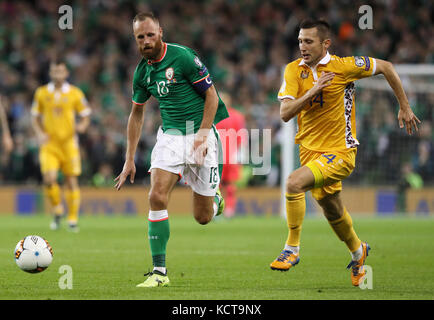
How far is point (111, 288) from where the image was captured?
6.64 meters

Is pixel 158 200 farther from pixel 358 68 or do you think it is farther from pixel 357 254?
pixel 358 68

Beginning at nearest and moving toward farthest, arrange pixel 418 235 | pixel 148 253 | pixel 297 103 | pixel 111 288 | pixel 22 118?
pixel 111 288, pixel 297 103, pixel 148 253, pixel 418 235, pixel 22 118

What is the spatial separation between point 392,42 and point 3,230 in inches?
530

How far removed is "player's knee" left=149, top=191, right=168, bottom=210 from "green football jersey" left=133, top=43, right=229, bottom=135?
2.34 feet

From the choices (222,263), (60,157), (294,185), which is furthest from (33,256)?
(60,157)

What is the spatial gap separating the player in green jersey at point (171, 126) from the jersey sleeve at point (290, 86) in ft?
1.97

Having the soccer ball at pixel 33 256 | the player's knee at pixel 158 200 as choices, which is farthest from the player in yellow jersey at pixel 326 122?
the soccer ball at pixel 33 256

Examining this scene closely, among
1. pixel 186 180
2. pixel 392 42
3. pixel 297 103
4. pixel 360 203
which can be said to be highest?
pixel 392 42

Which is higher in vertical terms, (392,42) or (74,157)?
(392,42)

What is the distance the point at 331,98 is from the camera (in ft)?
24.5

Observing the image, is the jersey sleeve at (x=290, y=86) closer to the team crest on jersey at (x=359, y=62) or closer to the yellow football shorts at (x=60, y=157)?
the team crest on jersey at (x=359, y=62)

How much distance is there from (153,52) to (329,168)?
186 cm
